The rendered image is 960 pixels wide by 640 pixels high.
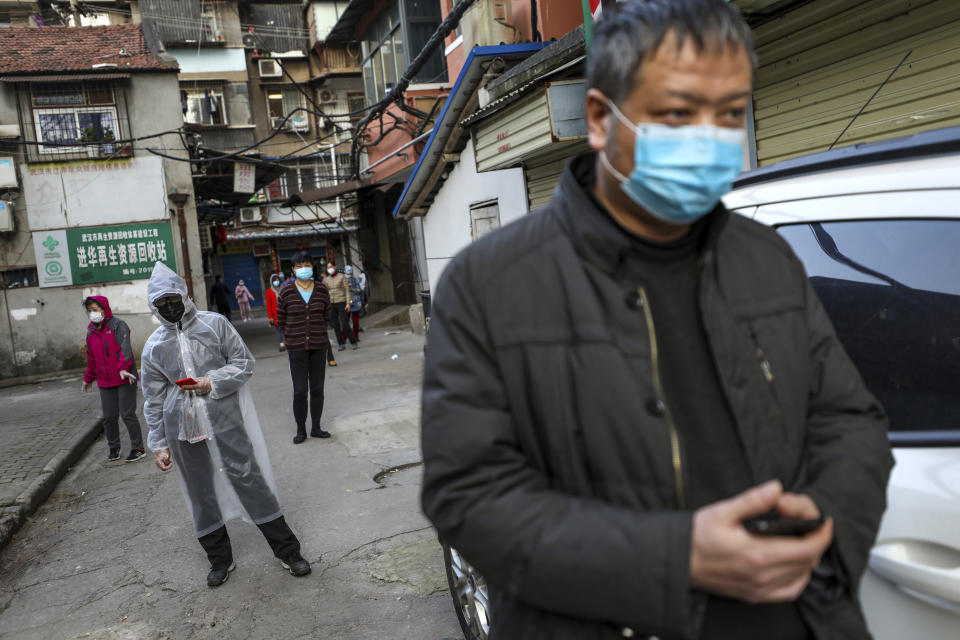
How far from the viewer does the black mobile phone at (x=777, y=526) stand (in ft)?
3.83

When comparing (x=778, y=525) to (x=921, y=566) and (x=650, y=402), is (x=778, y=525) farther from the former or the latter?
(x=921, y=566)

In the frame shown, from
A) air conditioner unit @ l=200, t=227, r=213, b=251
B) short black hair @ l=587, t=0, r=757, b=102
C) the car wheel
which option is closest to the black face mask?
the car wheel

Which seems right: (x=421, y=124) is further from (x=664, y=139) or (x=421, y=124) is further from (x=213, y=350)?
(x=664, y=139)

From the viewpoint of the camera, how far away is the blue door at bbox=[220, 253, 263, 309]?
40.2 m

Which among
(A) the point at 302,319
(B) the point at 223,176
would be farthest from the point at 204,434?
(B) the point at 223,176

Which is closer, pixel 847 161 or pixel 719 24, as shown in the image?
pixel 719 24

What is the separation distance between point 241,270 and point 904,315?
4102 centimetres

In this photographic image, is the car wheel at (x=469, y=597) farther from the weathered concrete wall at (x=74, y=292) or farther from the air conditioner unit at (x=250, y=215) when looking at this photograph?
the air conditioner unit at (x=250, y=215)

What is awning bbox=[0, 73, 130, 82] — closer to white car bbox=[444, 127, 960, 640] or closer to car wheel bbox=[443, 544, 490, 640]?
car wheel bbox=[443, 544, 490, 640]

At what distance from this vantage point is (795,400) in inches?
55.0

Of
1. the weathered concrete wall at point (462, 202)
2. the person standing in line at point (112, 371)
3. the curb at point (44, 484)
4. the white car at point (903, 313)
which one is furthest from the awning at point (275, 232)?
the white car at point (903, 313)

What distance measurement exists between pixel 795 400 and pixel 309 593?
12.1 feet

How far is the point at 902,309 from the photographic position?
1.87 meters

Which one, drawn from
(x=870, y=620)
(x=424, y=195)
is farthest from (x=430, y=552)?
(x=424, y=195)
